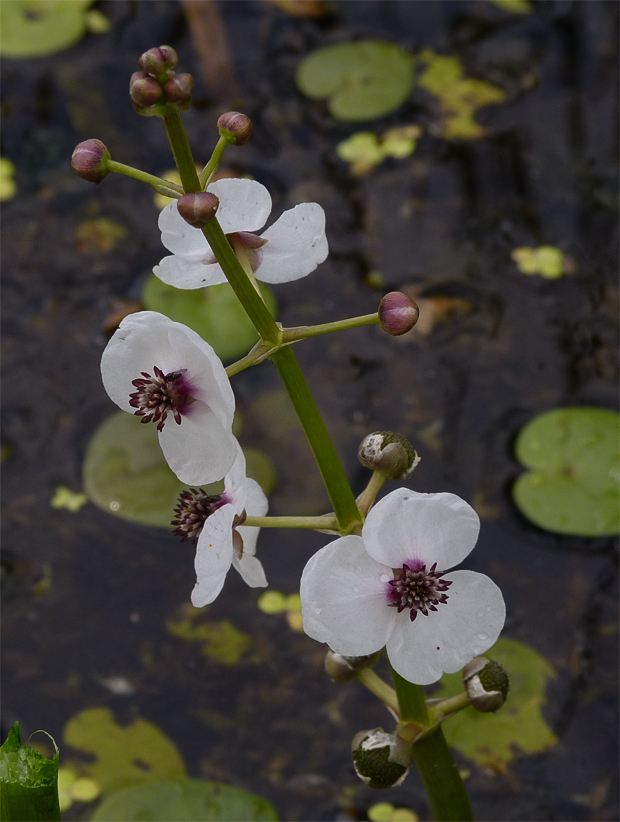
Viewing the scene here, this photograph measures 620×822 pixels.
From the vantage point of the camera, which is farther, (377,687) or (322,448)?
(377,687)

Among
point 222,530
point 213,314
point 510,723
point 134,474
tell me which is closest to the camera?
point 222,530

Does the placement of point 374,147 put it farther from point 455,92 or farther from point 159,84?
point 159,84

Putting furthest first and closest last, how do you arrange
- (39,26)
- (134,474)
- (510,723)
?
(39,26), (134,474), (510,723)

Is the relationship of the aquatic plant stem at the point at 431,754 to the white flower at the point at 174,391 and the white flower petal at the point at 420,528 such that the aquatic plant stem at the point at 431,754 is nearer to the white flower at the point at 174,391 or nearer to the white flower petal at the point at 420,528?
the white flower petal at the point at 420,528

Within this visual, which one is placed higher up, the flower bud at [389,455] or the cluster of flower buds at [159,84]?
the cluster of flower buds at [159,84]

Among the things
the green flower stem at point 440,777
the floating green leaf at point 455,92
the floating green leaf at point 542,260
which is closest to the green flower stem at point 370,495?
the green flower stem at point 440,777

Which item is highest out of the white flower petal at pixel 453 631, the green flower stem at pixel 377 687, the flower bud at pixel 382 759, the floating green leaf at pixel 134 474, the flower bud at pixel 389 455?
the flower bud at pixel 389 455

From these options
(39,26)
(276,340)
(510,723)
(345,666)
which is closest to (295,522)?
(276,340)
